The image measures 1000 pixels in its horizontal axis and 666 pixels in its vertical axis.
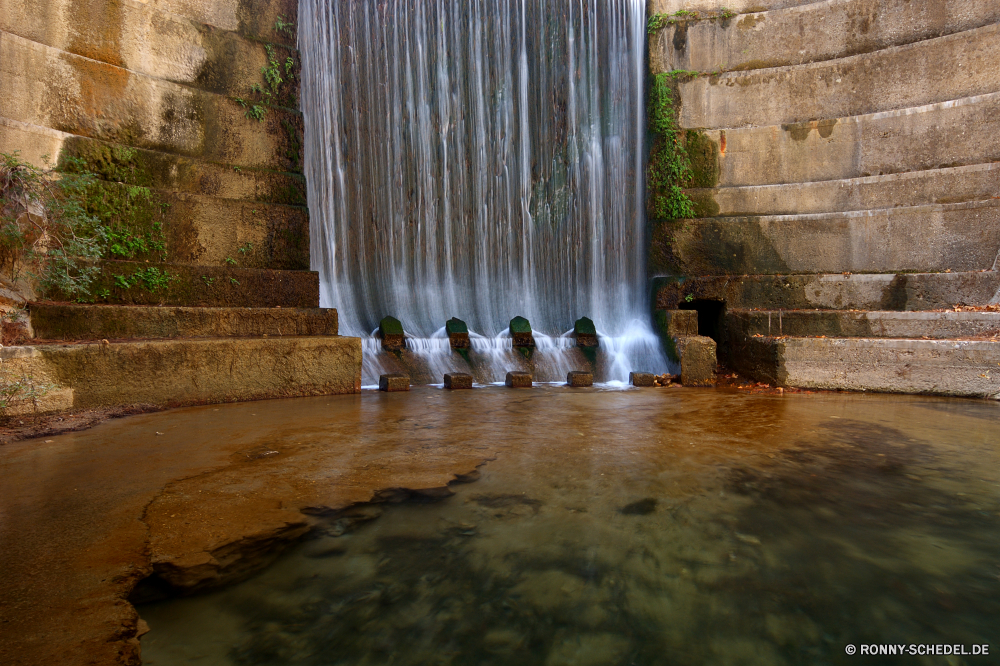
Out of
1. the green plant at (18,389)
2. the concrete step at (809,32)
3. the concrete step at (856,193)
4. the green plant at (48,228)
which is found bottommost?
the green plant at (18,389)

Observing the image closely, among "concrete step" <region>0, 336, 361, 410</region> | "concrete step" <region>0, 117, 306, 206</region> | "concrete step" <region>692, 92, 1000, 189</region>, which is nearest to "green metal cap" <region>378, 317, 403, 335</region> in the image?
"concrete step" <region>0, 336, 361, 410</region>

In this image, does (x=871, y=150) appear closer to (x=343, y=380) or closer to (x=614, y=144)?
(x=614, y=144)

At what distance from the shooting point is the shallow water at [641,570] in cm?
158

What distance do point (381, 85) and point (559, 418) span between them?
7.50 m

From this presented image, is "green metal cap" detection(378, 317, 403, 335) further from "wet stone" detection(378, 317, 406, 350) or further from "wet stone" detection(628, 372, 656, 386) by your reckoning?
"wet stone" detection(628, 372, 656, 386)

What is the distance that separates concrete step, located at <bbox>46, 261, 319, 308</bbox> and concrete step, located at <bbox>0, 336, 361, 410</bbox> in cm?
96

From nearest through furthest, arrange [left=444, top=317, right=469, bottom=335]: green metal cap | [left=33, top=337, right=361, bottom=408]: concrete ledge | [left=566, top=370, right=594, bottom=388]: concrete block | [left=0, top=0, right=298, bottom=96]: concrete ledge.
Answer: [left=33, top=337, right=361, bottom=408]: concrete ledge, [left=0, top=0, right=298, bottom=96]: concrete ledge, [left=566, top=370, right=594, bottom=388]: concrete block, [left=444, top=317, right=469, bottom=335]: green metal cap

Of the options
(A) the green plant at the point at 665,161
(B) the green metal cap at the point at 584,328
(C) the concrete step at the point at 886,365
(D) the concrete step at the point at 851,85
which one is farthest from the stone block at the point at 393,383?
(D) the concrete step at the point at 851,85

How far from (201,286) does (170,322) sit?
28.1 inches

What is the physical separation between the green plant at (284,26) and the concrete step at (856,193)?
21.7ft

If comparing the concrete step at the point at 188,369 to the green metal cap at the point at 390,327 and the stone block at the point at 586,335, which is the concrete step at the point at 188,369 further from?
the stone block at the point at 586,335

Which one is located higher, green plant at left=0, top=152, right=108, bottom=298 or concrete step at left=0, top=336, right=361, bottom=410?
green plant at left=0, top=152, right=108, bottom=298

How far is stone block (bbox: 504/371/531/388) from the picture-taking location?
22.7 ft

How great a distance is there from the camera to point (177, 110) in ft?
20.4
